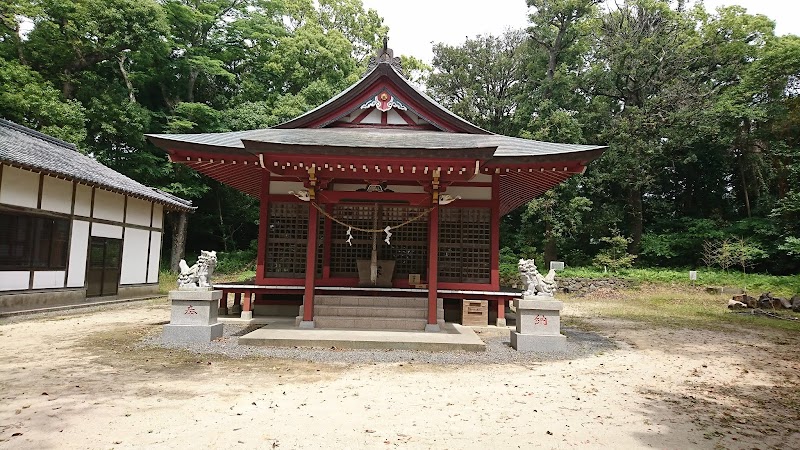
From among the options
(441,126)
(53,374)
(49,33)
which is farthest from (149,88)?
(53,374)

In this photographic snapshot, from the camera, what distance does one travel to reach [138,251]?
16.7 meters

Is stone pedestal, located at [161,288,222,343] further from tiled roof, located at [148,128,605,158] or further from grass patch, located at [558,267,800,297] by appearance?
grass patch, located at [558,267,800,297]

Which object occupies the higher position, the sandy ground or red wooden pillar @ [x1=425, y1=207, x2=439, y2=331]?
red wooden pillar @ [x1=425, y1=207, x2=439, y2=331]

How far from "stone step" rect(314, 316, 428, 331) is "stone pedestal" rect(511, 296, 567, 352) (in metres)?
2.13

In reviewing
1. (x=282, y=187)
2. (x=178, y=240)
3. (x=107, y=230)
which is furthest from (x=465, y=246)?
(x=178, y=240)

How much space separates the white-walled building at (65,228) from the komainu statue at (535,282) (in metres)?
11.4

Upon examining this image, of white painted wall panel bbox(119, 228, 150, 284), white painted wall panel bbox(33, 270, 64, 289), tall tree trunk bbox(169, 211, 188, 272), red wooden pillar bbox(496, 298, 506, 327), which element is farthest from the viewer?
tall tree trunk bbox(169, 211, 188, 272)

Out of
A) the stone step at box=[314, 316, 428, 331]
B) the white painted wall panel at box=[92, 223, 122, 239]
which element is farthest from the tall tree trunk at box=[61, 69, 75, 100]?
the stone step at box=[314, 316, 428, 331]

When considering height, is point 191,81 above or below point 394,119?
above

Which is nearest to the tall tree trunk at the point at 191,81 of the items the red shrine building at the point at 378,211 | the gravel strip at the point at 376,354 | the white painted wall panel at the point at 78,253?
the white painted wall panel at the point at 78,253

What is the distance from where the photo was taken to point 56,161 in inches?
519

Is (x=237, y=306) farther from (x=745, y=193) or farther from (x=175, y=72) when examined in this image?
(x=745, y=193)

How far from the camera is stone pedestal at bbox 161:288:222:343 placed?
27.2ft

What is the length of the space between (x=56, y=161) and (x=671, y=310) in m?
20.0
